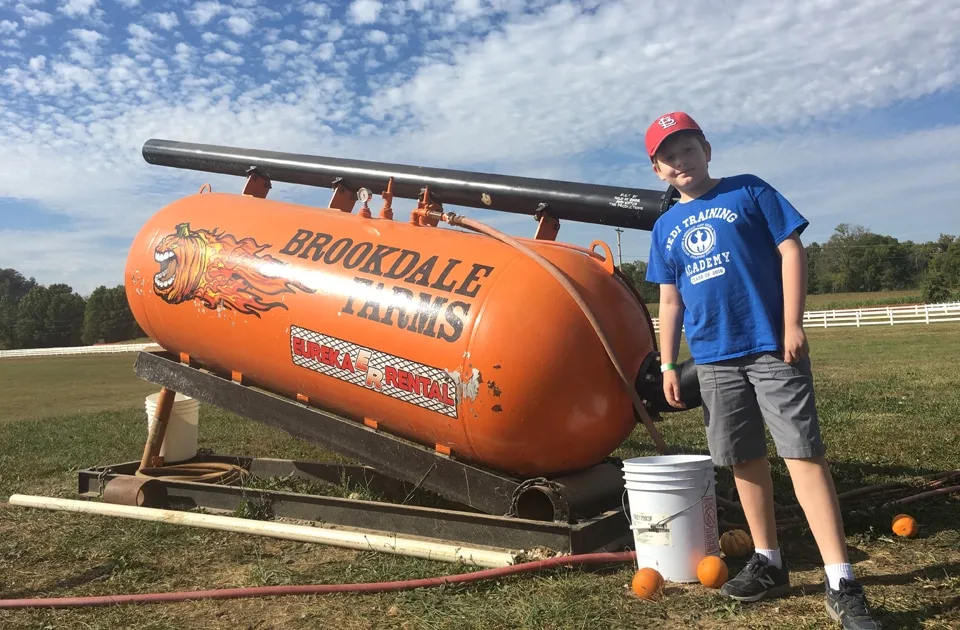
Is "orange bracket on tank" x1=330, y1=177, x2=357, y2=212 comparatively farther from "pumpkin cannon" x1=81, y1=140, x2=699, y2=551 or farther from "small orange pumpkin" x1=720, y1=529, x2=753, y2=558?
"small orange pumpkin" x1=720, y1=529, x2=753, y2=558

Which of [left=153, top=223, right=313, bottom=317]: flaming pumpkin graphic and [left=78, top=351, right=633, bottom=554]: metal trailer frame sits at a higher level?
[left=153, top=223, right=313, bottom=317]: flaming pumpkin graphic

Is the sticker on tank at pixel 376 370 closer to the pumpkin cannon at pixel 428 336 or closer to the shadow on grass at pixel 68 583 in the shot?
the pumpkin cannon at pixel 428 336

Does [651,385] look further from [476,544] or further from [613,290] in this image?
[476,544]

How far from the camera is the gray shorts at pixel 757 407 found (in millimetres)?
2855

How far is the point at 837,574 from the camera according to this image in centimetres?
276

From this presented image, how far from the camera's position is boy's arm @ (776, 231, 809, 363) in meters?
2.83

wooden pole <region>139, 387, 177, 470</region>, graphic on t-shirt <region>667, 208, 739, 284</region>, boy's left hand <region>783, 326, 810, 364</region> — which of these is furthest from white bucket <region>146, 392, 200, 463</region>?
boy's left hand <region>783, 326, 810, 364</region>

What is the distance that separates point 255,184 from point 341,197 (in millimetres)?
970

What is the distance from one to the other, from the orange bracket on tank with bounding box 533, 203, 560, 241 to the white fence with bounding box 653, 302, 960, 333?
25.4 metres

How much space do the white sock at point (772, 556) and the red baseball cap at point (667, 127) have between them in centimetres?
183

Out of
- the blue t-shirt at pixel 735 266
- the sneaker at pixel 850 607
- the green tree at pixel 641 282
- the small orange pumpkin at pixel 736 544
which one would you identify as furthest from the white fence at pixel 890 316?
the sneaker at pixel 850 607

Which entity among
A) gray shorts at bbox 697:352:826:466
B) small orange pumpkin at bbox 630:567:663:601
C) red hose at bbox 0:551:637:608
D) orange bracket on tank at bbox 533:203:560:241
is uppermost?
orange bracket on tank at bbox 533:203:560:241

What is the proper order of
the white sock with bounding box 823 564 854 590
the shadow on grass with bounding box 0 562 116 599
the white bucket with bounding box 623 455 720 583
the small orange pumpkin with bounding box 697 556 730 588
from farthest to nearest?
the shadow on grass with bounding box 0 562 116 599
the white bucket with bounding box 623 455 720 583
the small orange pumpkin with bounding box 697 556 730 588
the white sock with bounding box 823 564 854 590

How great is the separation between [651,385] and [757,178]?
4.49ft
